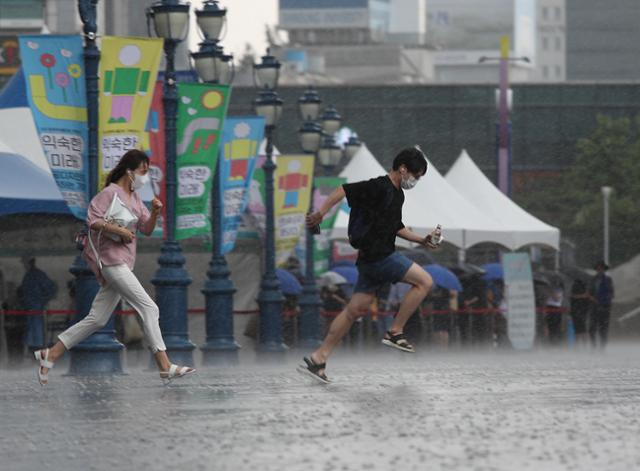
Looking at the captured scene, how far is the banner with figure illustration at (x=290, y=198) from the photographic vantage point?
2995cm

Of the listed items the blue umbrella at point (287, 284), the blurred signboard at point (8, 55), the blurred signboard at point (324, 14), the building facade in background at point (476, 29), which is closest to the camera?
the blue umbrella at point (287, 284)

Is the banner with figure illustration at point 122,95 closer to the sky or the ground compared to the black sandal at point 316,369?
closer to the sky

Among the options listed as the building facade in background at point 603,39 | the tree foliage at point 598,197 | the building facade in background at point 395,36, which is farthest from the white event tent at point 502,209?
the building facade in background at point 603,39

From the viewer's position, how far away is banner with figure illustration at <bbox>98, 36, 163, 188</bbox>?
58.6 feet

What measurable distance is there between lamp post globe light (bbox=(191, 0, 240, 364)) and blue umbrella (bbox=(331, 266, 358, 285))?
8514 mm

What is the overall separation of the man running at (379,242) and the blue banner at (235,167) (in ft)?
34.7

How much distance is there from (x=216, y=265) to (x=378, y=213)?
10.8 meters

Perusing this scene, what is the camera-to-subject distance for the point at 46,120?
17688 mm

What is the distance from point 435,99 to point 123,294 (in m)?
75.4

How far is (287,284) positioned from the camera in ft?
104

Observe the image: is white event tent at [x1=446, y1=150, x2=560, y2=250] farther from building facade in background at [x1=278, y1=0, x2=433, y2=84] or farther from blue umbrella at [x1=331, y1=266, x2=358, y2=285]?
building facade in background at [x1=278, y1=0, x2=433, y2=84]

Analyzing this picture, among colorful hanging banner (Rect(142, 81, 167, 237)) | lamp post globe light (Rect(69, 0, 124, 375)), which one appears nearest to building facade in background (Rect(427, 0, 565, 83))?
colorful hanging banner (Rect(142, 81, 167, 237))

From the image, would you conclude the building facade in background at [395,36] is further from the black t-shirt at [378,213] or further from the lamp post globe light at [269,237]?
the black t-shirt at [378,213]

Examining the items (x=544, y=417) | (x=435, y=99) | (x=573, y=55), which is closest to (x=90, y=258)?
(x=544, y=417)
